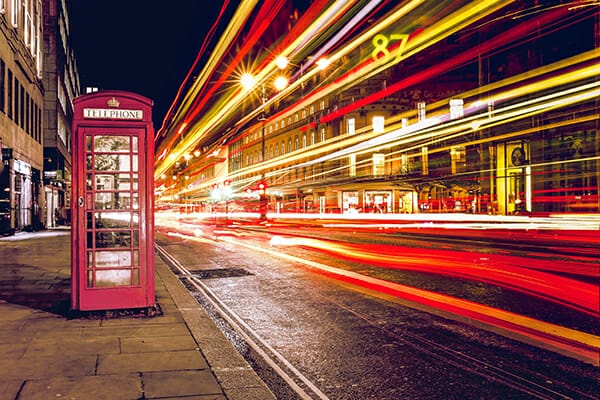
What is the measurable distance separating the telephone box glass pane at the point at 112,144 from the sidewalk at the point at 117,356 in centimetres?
212

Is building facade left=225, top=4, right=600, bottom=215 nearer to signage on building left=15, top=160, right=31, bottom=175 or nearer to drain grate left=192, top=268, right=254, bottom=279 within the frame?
signage on building left=15, top=160, right=31, bottom=175

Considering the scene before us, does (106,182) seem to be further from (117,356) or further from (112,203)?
(117,356)

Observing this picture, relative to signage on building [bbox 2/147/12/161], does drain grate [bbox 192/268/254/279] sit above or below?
below

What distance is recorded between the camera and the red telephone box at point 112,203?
6.46 m

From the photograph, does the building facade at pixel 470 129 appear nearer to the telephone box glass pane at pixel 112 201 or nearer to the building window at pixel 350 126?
the building window at pixel 350 126

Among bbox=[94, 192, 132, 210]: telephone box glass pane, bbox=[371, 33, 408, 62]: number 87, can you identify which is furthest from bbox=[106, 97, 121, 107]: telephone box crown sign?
bbox=[371, 33, 408, 62]: number 87

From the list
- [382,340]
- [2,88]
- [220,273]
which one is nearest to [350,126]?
[2,88]

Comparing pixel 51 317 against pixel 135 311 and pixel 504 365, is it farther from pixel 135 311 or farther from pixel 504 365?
pixel 504 365

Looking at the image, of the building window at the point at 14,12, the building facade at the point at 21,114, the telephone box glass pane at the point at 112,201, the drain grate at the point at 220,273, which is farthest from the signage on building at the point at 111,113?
the building window at the point at 14,12

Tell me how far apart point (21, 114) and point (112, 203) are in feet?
78.3

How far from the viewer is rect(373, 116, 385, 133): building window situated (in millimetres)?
52656

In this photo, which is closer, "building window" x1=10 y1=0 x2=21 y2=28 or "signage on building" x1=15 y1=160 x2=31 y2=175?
"building window" x1=10 y1=0 x2=21 y2=28

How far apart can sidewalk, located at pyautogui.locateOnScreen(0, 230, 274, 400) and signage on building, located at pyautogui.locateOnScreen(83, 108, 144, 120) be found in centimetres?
252

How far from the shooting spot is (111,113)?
21.3 feet
